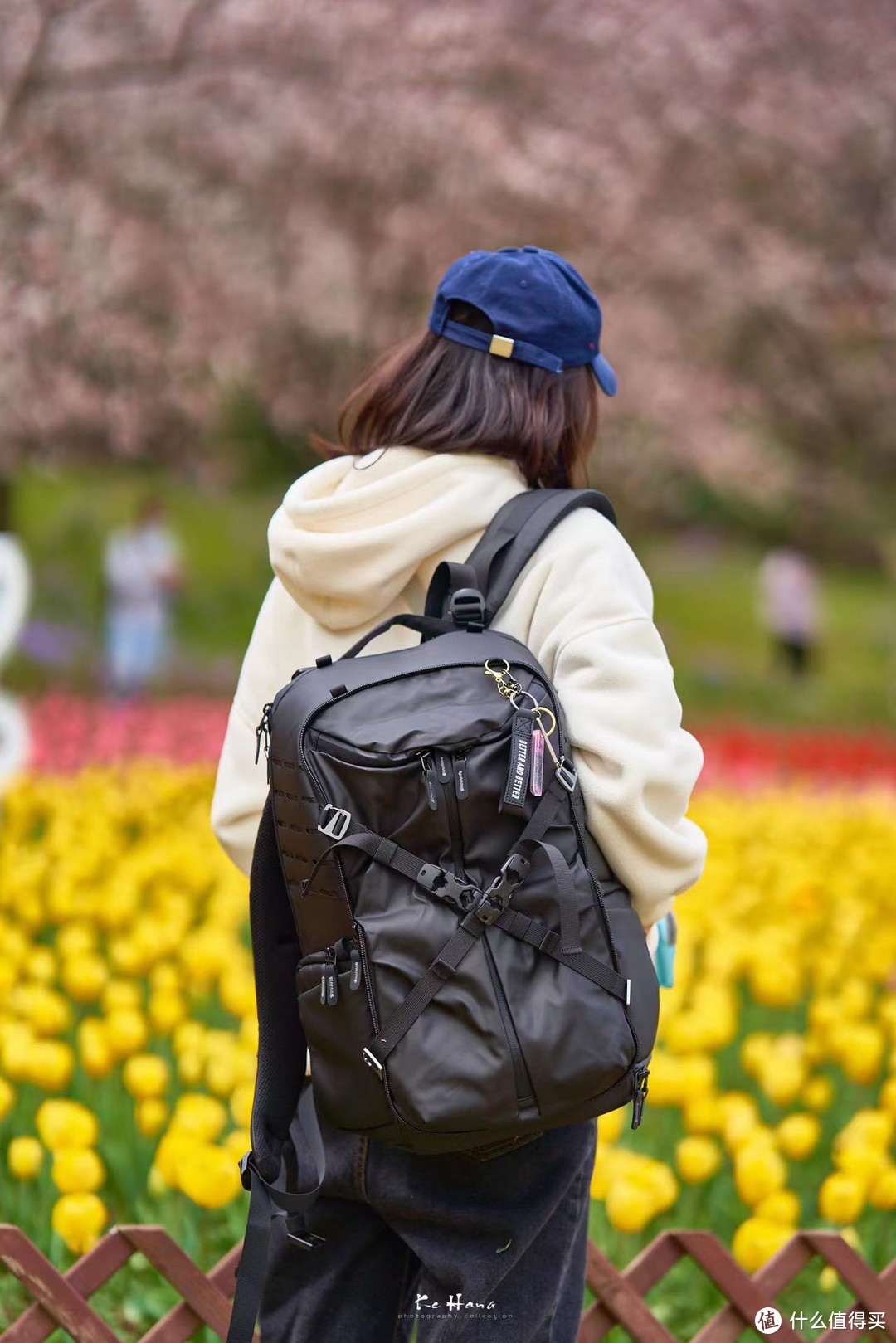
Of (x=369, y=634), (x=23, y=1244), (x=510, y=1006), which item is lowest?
(x=23, y=1244)

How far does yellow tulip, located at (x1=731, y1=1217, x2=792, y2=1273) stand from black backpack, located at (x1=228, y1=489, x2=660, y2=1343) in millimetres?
1086

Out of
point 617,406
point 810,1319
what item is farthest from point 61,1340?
point 617,406

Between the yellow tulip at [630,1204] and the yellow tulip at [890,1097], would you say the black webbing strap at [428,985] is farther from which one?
the yellow tulip at [890,1097]

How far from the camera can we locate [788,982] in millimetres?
3805

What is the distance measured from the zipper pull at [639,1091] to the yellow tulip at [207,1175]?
3.25 feet

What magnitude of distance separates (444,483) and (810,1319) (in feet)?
5.55

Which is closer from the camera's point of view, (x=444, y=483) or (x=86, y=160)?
(x=444, y=483)

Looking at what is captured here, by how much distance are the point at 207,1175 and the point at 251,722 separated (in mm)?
919

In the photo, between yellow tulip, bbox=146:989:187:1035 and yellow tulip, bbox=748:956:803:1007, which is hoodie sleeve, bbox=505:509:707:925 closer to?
yellow tulip, bbox=146:989:187:1035

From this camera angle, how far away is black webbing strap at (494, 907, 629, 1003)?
1617 mm

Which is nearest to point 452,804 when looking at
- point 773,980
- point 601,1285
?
point 601,1285

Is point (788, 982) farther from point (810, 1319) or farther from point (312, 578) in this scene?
point (312, 578)

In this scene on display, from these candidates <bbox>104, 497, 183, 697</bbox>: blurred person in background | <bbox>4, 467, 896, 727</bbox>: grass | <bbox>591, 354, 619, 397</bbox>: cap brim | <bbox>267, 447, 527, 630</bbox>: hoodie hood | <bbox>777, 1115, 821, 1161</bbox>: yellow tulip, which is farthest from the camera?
<bbox>4, 467, 896, 727</bbox>: grass

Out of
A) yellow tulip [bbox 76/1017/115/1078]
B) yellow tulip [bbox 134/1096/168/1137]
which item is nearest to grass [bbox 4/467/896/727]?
yellow tulip [bbox 76/1017/115/1078]
